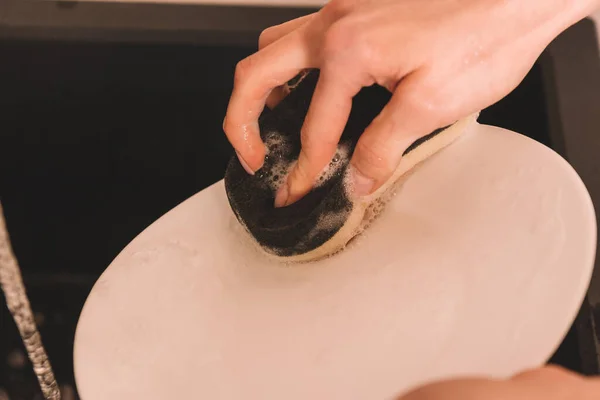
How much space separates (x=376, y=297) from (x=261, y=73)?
0.61 ft

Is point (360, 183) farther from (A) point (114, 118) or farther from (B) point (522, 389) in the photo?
(A) point (114, 118)

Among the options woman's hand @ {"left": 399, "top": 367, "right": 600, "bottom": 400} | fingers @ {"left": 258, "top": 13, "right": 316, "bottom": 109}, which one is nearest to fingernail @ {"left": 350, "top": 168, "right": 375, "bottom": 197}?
fingers @ {"left": 258, "top": 13, "right": 316, "bottom": 109}

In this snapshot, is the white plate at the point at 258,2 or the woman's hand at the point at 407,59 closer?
the woman's hand at the point at 407,59

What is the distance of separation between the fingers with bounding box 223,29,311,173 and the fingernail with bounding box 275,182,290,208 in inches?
2.2

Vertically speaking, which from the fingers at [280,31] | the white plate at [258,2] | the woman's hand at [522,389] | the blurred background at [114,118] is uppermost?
the fingers at [280,31]

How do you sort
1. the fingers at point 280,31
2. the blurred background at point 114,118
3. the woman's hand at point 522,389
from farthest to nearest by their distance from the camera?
1. the blurred background at point 114,118
2. the fingers at point 280,31
3. the woman's hand at point 522,389

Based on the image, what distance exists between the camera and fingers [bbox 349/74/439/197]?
0.41m

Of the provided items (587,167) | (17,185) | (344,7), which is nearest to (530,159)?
(587,167)

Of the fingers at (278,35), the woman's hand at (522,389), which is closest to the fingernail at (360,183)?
the fingers at (278,35)

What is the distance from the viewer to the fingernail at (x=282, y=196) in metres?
0.50

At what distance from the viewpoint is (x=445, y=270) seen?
1.56ft

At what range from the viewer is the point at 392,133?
43 centimetres

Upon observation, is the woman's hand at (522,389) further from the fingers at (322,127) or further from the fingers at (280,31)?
the fingers at (280,31)

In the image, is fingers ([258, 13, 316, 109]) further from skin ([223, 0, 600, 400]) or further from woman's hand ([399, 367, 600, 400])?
woman's hand ([399, 367, 600, 400])
